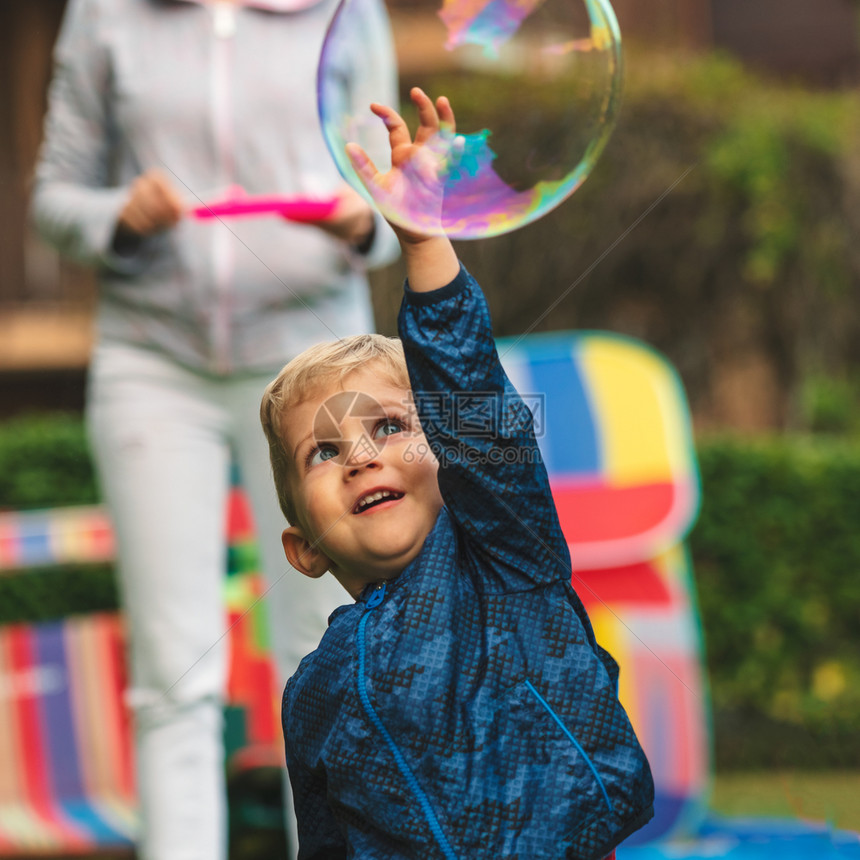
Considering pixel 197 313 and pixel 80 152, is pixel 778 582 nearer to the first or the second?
pixel 197 313

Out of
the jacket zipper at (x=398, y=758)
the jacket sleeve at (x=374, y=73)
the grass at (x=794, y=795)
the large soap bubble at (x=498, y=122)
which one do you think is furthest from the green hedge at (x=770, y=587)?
the jacket zipper at (x=398, y=758)

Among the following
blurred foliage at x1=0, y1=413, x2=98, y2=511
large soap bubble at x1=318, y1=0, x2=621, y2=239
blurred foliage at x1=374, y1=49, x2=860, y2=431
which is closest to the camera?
large soap bubble at x1=318, y1=0, x2=621, y2=239

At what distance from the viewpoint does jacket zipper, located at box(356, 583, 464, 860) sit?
3.60 feet

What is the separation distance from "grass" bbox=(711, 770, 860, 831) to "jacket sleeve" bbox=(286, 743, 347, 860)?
5.47 ft

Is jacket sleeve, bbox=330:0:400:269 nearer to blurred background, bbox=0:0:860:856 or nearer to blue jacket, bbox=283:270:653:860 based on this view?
blurred background, bbox=0:0:860:856

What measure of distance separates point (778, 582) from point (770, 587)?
1.5 inches

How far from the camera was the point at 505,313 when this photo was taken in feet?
20.9

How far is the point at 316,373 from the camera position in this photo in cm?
130

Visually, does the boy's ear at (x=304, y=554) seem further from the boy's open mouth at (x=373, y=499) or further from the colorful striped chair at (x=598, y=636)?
the colorful striped chair at (x=598, y=636)

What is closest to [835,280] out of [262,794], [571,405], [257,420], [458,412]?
[571,405]

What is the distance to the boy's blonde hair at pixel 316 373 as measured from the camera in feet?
4.26

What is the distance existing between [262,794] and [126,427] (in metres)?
1.16

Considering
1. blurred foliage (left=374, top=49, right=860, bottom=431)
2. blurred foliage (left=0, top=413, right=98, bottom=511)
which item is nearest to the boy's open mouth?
blurred foliage (left=0, top=413, right=98, bottom=511)

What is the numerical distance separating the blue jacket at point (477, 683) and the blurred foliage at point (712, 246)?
4774mm
